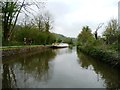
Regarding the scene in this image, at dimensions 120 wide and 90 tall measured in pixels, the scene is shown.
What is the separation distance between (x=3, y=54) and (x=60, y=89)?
14.7 metres

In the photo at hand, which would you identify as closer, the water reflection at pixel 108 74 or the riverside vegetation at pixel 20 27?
the water reflection at pixel 108 74

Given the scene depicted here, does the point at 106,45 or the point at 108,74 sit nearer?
the point at 108,74

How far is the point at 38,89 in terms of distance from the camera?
7.73m

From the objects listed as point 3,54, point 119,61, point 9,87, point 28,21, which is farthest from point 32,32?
point 9,87

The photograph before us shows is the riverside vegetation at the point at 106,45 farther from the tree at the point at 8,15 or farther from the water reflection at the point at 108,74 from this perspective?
the tree at the point at 8,15

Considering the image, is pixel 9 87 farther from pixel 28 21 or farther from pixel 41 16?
pixel 41 16

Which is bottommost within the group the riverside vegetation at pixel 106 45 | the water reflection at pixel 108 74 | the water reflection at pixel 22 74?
the water reflection at pixel 108 74

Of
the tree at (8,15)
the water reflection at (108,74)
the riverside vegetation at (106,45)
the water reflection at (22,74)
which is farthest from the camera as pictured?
the tree at (8,15)

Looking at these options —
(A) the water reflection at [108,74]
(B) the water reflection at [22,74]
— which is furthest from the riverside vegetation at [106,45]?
(B) the water reflection at [22,74]

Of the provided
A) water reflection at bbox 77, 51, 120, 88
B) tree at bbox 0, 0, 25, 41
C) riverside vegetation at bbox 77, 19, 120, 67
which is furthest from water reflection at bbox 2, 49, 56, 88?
tree at bbox 0, 0, 25, 41

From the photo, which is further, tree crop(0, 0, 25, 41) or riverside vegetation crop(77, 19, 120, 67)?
tree crop(0, 0, 25, 41)

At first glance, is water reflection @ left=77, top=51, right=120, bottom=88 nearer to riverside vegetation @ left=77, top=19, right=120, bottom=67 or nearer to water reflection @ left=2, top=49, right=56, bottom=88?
riverside vegetation @ left=77, top=19, right=120, bottom=67

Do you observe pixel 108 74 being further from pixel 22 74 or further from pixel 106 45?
pixel 106 45

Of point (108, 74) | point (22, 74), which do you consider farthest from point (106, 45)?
point (22, 74)
